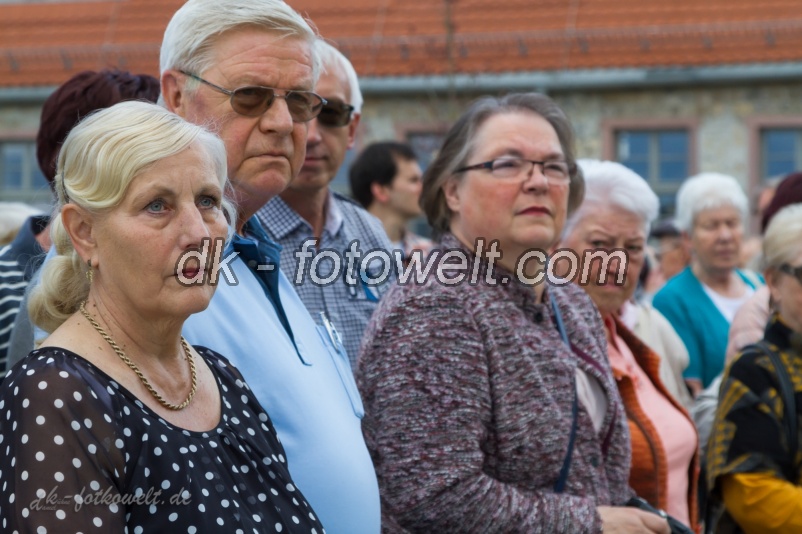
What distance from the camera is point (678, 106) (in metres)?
15.7

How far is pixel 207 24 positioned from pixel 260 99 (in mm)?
230

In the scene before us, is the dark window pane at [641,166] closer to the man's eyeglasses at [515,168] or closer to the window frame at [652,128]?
the window frame at [652,128]

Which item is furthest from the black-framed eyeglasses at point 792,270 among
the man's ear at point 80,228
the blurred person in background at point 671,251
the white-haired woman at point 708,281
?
the blurred person in background at point 671,251

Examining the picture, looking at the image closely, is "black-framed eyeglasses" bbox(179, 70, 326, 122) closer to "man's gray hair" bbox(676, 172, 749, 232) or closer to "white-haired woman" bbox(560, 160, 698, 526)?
"white-haired woman" bbox(560, 160, 698, 526)

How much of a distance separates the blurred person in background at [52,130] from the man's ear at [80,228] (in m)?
1.00

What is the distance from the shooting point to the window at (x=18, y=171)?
57.9 ft

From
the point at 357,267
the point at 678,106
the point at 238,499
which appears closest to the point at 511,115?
the point at 357,267

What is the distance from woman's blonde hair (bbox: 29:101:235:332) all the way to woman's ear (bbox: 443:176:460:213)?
1.18 m

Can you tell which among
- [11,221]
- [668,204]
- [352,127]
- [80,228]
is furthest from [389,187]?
[668,204]

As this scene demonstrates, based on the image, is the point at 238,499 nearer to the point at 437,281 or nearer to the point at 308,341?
the point at 308,341

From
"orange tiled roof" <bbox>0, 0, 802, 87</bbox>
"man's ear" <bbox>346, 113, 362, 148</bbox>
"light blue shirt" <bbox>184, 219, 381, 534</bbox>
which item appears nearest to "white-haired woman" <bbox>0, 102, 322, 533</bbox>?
"light blue shirt" <bbox>184, 219, 381, 534</bbox>

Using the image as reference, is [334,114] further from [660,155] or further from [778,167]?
[778,167]

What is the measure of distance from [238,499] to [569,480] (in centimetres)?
123

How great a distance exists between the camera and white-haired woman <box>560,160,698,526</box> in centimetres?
393
